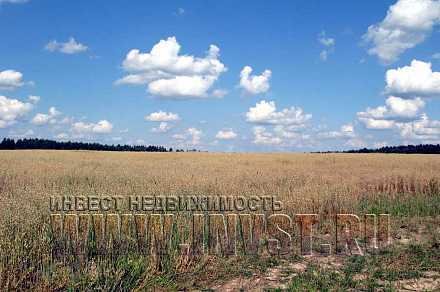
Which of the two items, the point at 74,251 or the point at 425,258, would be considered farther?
the point at 425,258

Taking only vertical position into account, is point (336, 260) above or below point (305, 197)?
below

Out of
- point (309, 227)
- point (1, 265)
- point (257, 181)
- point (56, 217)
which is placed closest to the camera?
point (1, 265)

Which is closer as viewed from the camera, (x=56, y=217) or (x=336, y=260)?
(x=56, y=217)

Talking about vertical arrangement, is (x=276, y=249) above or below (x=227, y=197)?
below

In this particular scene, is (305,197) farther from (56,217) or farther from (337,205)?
(56,217)

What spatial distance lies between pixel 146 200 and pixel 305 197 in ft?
15.7

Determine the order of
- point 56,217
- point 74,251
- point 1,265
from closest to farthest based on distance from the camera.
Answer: point 1,265 → point 74,251 → point 56,217

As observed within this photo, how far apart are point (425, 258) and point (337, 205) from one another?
4.01 m

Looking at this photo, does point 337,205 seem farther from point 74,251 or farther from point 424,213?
point 74,251

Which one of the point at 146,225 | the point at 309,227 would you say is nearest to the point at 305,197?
the point at 309,227

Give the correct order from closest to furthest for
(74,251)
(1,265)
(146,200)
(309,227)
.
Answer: (1,265)
(74,251)
(146,200)
(309,227)

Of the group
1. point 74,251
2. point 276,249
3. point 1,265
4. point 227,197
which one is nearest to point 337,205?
point 227,197

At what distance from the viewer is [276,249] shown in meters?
8.41

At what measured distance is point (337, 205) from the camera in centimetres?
1165
